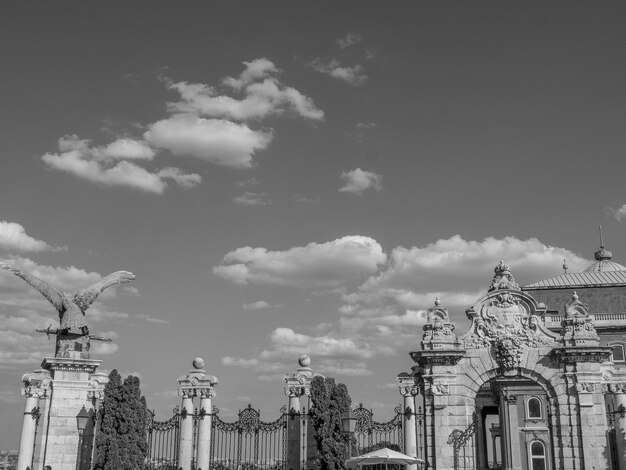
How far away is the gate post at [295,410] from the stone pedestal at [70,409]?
23.8 feet

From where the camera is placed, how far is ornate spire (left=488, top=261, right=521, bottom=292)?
27.2m

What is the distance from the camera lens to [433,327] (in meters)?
27.3

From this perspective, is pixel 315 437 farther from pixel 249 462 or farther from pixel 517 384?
pixel 517 384

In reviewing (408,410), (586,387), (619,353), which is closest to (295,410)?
(408,410)

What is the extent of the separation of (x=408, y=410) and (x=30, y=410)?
47.5 ft

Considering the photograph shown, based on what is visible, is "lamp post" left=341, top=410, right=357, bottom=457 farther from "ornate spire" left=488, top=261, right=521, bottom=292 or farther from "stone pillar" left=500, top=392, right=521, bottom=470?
"stone pillar" left=500, top=392, right=521, bottom=470

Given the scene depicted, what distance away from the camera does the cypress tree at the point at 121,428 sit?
2550 centimetres

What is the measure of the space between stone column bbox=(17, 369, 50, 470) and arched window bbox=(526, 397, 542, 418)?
30655mm

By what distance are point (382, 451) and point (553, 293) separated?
109 feet

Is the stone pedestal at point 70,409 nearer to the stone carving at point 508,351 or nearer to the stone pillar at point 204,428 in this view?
the stone pillar at point 204,428

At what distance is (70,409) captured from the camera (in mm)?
25969

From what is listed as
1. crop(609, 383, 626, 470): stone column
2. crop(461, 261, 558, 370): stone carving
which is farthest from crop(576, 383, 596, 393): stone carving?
crop(461, 261, 558, 370): stone carving

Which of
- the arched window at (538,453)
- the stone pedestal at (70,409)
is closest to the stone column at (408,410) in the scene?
the stone pedestal at (70,409)

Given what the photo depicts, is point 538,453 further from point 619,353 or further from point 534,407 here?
point 619,353
